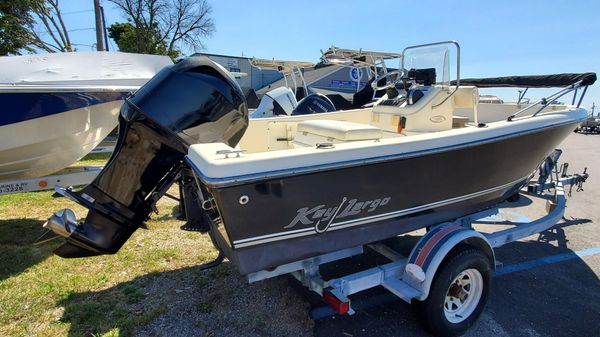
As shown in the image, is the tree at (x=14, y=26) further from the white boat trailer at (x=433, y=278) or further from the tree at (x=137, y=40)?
the white boat trailer at (x=433, y=278)

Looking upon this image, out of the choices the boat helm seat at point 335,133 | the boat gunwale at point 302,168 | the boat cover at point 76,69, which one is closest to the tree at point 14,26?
the boat cover at point 76,69

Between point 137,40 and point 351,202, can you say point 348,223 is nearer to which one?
point 351,202

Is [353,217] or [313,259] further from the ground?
[353,217]

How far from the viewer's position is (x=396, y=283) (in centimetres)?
231

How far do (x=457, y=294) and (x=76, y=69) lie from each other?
4.84 metres

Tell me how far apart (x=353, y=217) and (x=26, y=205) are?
494cm

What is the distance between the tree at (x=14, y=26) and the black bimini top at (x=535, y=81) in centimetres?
1774

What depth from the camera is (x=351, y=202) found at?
2041mm

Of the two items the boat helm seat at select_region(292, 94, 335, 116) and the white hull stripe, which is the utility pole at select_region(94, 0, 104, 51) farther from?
the white hull stripe

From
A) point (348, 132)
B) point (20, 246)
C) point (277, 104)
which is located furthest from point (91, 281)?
point (277, 104)

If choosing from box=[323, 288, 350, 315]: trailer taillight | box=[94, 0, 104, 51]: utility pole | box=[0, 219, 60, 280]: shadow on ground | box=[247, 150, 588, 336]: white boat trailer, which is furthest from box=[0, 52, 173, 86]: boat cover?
box=[94, 0, 104, 51]: utility pole

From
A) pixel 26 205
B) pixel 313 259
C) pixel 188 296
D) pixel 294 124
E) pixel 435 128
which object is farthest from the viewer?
pixel 26 205

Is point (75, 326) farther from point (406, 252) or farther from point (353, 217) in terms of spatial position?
point (406, 252)

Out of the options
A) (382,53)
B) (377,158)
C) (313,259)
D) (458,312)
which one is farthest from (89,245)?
(382,53)
